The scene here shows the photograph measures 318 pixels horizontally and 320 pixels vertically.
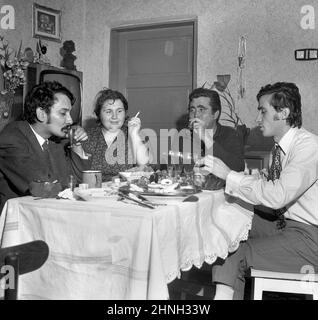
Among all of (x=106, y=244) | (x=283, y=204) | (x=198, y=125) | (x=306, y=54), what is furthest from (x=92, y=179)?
(x=306, y=54)

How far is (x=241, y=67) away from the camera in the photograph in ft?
12.9

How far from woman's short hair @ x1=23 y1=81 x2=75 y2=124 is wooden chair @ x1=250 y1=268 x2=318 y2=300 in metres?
1.33

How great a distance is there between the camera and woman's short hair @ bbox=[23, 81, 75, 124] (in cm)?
237

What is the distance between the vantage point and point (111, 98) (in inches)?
115

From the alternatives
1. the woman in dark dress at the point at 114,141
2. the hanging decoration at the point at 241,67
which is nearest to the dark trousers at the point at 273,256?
the woman in dark dress at the point at 114,141

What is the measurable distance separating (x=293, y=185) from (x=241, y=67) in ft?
7.24

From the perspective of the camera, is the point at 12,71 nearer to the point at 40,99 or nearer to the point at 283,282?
the point at 40,99

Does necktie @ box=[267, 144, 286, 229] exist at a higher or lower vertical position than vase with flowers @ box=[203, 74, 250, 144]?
lower

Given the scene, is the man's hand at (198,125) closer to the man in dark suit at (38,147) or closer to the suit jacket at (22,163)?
the man in dark suit at (38,147)

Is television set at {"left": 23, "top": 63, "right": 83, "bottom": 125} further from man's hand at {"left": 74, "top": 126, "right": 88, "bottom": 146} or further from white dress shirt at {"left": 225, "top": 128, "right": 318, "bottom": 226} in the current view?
white dress shirt at {"left": 225, "top": 128, "right": 318, "bottom": 226}

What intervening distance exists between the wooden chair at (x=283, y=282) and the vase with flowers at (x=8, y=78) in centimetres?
256

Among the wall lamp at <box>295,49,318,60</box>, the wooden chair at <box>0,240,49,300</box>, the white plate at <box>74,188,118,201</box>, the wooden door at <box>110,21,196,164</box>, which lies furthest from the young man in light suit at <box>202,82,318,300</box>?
the wooden door at <box>110,21,196,164</box>

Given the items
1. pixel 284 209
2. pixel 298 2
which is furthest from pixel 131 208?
pixel 298 2

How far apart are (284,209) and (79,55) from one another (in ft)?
10.4
